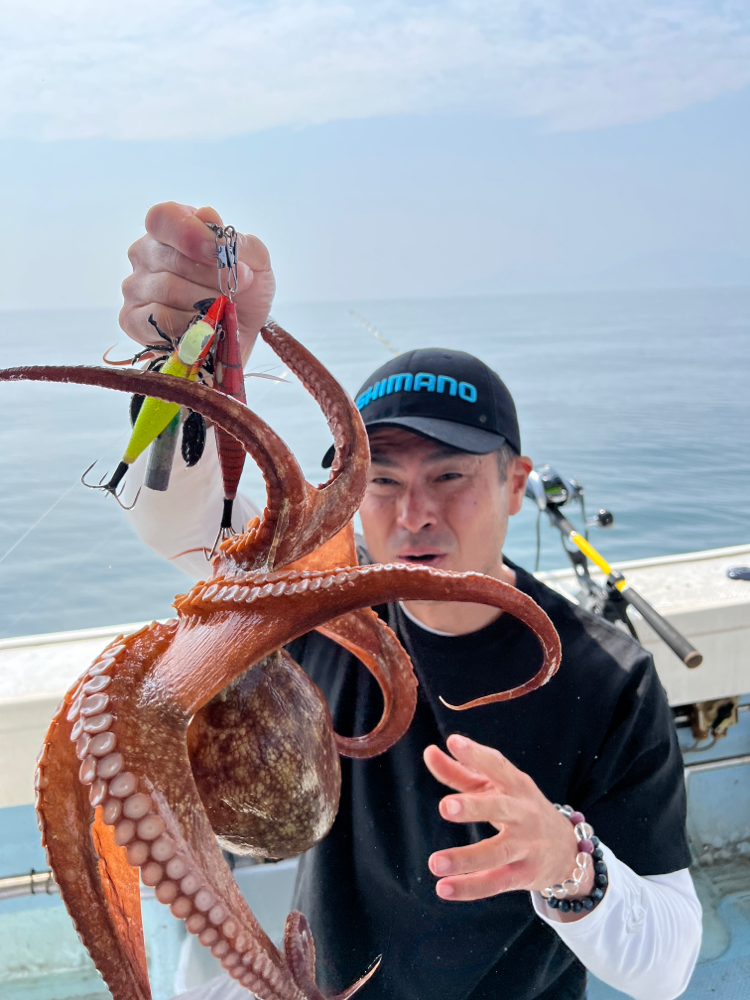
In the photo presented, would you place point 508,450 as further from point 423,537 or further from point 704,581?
point 704,581

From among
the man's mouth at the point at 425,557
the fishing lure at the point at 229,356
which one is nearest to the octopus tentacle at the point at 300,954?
the fishing lure at the point at 229,356

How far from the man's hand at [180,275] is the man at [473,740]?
0.40 metres

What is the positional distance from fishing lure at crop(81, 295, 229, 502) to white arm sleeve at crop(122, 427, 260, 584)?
114mm

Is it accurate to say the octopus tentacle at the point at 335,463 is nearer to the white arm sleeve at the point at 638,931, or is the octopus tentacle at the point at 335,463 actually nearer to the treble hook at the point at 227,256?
the treble hook at the point at 227,256

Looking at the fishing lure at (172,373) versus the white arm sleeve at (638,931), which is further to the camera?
the white arm sleeve at (638,931)

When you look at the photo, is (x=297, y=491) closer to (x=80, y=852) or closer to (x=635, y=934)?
(x=80, y=852)

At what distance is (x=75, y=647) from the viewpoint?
2.21 meters

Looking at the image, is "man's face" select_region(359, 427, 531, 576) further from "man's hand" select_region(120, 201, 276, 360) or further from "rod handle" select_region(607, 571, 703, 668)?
"rod handle" select_region(607, 571, 703, 668)

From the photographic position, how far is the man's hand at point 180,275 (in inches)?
28.5

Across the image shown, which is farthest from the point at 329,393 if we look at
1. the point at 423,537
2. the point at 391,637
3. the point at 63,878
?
the point at 423,537

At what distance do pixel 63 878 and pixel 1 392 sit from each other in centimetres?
101

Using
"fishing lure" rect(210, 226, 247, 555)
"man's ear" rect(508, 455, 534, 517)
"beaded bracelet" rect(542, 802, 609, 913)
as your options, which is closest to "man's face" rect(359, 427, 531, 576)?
"man's ear" rect(508, 455, 534, 517)

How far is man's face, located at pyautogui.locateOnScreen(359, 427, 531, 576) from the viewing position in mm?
1260

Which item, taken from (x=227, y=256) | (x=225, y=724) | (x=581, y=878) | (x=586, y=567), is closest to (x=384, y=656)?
(x=225, y=724)
